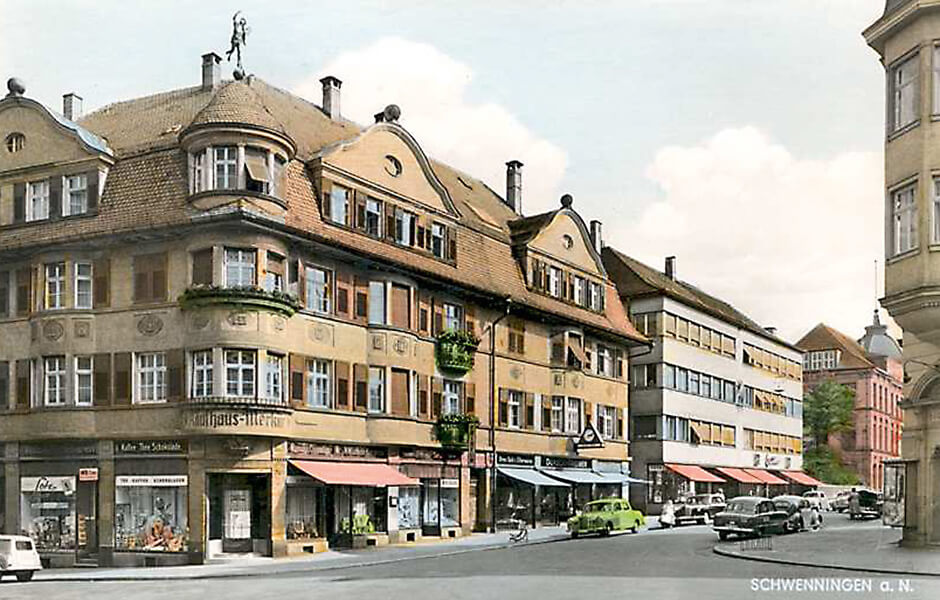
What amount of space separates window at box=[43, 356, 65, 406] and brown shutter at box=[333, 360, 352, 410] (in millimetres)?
8233

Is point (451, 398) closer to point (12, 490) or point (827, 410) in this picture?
point (12, 490)

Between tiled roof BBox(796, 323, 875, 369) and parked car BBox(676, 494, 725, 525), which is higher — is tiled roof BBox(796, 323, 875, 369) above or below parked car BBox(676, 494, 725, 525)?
above

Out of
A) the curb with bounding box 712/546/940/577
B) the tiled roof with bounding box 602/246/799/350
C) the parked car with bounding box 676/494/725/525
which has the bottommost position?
the parked car with bounding box 676/494/725/525

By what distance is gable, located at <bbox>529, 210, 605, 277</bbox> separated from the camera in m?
54.7

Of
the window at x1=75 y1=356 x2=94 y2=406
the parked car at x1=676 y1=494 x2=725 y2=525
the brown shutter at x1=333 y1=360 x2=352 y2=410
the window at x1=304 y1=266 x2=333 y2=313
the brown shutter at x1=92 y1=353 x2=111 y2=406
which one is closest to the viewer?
the brown shutter at x1=92 y1=353 x2=111 y2=406

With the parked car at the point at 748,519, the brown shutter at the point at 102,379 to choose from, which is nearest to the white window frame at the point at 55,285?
the brown shutter at the point at 102,379

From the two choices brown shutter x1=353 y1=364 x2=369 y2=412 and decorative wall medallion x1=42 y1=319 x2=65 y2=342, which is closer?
decorative wall medallion x1=42 y1=319 x2=65 y2=342

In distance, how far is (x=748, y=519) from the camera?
140ft

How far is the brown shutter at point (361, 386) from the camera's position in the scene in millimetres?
41062

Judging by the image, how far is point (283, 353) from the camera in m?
37.2

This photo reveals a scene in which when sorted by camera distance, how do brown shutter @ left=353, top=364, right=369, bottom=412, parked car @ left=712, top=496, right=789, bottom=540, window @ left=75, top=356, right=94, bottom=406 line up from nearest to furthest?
window @ left=75, top=356, right=94, bottom=406
brown shutter @ left=353, top=364, right=369, bottom=412
parked car @ left=712, top=496, right=789, bottom=540

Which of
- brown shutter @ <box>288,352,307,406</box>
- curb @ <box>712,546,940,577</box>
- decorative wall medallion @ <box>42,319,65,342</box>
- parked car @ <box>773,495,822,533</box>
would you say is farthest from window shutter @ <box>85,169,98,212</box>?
parked car @ <box>773,495,822,533</box>

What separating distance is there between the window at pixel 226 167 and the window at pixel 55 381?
24.5 ft

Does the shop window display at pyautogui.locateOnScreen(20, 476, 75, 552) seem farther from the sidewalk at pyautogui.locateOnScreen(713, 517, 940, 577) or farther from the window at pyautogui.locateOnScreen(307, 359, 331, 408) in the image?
the sidewalk at pyautogui.locateOnScreen(713, 517, 940, 577)
